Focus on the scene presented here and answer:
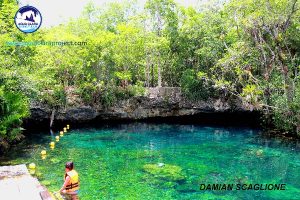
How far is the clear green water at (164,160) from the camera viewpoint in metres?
13.0

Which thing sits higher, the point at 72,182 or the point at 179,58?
the point at 179,58

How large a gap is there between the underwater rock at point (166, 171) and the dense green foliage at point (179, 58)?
8407 millimetres

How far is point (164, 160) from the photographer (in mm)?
17719

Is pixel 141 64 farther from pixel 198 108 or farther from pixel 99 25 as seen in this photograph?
pixel 99 25

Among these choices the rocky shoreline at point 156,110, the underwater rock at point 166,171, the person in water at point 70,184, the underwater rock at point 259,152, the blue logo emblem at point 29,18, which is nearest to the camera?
the person in water at point 70,184

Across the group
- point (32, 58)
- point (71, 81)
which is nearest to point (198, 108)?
point (71, 81)

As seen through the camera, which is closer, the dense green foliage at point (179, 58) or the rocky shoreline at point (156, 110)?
the dense green foliage at point (179, 58)

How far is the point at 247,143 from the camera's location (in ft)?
73.5

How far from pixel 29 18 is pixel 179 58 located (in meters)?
16.1

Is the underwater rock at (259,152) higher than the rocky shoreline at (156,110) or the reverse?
the reverse

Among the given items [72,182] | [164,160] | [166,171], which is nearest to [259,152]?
[164,160]

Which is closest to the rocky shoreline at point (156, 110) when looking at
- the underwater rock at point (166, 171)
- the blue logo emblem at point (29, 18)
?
the blue logo emblem at point (29, 18)

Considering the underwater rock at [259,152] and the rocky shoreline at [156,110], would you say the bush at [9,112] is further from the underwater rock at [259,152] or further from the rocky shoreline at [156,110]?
the underwater rock at [259,152]

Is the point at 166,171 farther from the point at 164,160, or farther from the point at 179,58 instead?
the point at 179,58
